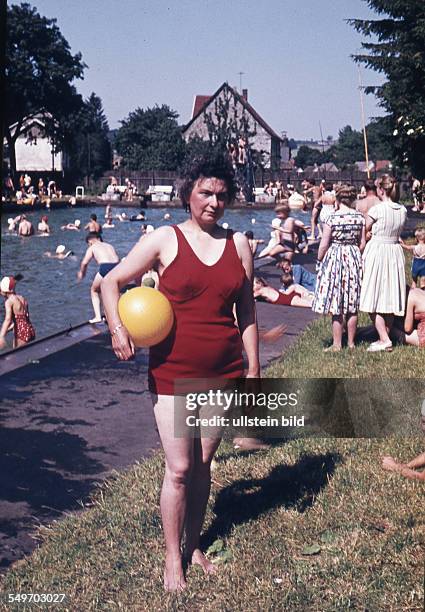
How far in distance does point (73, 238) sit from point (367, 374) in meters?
27.2

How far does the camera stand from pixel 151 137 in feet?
39.5

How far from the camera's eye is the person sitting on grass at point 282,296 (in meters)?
10.9

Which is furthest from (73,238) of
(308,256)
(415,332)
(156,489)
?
(156,489)

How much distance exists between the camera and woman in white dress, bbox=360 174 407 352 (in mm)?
7152

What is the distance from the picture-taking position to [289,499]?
13.7ft

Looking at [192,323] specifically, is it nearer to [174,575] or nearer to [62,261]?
[174,575]

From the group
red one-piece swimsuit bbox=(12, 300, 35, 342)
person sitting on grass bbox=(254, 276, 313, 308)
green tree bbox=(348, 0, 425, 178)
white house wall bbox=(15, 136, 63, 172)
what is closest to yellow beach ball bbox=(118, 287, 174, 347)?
green tree bbox=(348, 0, 425, 178)

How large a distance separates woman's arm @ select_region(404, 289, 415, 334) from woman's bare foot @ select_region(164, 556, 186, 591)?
173 inches

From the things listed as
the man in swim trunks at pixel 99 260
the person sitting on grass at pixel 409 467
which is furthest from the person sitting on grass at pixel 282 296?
the person sitting on grass at pixel 409 467

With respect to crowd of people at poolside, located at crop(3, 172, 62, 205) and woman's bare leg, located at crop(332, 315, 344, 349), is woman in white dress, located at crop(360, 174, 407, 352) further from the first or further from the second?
crowd of people at poolside, located at crop(3, 172, 62, 205)

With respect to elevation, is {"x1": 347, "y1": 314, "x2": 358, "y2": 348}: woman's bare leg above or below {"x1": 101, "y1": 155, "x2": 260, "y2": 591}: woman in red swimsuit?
below

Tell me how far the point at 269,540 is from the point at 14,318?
7.02m

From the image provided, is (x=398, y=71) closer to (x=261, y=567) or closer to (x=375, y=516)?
(x=375, y=516)

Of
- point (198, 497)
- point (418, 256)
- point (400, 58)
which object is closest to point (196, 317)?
point (198, 497)
